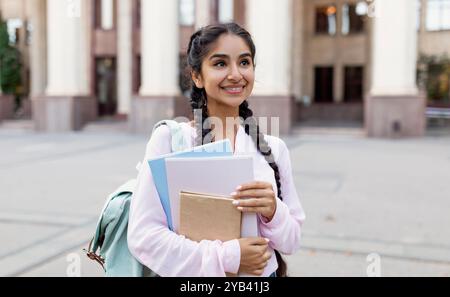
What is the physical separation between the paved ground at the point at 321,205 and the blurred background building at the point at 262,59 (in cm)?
377

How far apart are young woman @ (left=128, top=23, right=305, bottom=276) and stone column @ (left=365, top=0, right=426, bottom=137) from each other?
1652 cm

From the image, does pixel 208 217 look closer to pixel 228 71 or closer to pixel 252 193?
pixel 252 193

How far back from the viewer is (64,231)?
5.98m

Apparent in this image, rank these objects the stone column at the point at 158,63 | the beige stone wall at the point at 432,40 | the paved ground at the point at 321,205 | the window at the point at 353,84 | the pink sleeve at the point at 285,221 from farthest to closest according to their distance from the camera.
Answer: the window at the point at 353,84 < the beige stone wall at the point at 432,40 < the stone column at the point at 158,63 < the paved ground at the point at 321,205 < the pink sleeve at the point at 285,221

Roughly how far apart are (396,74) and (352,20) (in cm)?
1157

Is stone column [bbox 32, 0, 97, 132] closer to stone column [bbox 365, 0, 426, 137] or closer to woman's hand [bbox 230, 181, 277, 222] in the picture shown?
stone column [bbox 365, 0, 426, 137]

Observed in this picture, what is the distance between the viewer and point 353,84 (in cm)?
2848

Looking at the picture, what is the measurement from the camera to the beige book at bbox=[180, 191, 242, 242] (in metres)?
1.71

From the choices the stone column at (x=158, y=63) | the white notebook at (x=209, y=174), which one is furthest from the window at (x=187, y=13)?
the white notebook at (x=209, y=174)

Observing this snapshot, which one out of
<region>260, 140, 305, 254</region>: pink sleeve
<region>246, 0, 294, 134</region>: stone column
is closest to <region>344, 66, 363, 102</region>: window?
<region>246, 0, 294, 134</region>: stone column

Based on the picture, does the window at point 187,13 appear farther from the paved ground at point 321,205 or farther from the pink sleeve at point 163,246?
the pink sleeve at point 163,246

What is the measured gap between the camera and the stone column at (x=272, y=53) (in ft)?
61.8

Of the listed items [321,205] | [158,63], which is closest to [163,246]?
[321,205]
